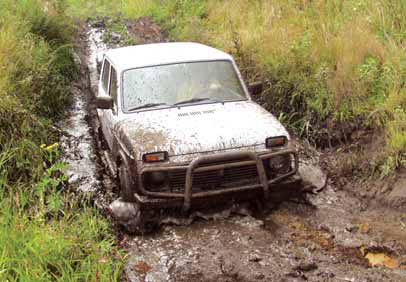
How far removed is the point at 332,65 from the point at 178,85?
255cm

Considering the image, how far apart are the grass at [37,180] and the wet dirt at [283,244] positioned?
0.39 m

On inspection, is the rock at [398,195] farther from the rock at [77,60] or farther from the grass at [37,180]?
the rock at [77,60]

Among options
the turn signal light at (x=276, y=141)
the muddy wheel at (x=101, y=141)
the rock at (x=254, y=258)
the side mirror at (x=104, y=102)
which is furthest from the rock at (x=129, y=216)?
the muddy wheel at (x=101, y=141)

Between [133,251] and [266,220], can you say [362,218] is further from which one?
[133,251]

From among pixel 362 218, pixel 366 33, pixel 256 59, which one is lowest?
pixel 362 218

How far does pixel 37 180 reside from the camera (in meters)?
5.84

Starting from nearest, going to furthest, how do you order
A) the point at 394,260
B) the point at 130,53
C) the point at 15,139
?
the point at 394,260
the point at 15,139
the point at 130,53

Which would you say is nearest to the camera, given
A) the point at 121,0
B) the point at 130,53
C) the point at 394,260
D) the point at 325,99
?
the point at 394,260

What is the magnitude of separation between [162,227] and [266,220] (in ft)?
3.40

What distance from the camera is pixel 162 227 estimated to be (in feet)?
17.1

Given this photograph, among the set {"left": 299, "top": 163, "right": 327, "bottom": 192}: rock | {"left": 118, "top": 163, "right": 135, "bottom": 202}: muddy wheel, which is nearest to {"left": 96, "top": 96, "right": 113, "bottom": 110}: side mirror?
{"left": 118, "top": 163, "right": 135, "bottom": 202}: muddy wheel

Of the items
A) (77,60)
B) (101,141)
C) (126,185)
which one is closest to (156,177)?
(126,185)

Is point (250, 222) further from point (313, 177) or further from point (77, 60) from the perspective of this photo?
point (77, 60)

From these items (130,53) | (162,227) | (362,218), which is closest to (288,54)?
(130,53)
